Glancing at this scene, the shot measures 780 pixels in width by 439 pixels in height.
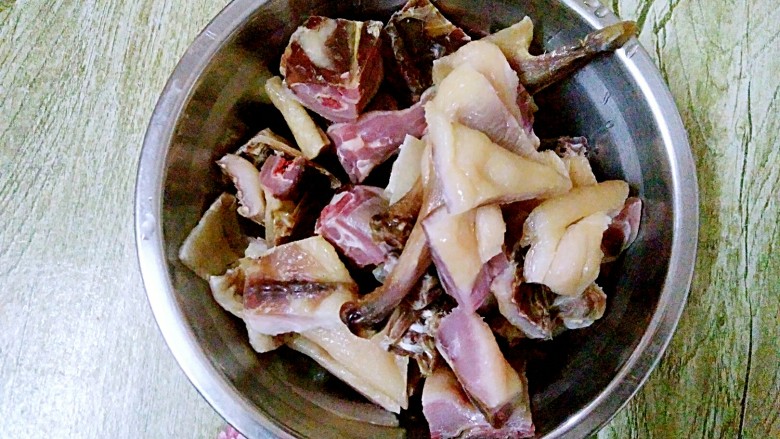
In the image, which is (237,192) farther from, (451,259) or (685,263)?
(685,263)

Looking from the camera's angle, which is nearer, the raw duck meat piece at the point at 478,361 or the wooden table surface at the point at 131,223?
the raw duck meat piece at the point at 478,361

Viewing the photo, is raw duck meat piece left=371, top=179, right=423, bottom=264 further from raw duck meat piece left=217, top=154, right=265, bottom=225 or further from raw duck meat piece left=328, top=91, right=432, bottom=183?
raw duck meat piece left=217, top=154, right=265, bottom=225

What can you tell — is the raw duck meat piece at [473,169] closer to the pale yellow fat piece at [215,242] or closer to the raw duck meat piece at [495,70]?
the raw duck meat piece at [495,70]

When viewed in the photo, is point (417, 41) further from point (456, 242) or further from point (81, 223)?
point (81, 223)

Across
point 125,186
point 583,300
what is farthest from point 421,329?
point 125,186

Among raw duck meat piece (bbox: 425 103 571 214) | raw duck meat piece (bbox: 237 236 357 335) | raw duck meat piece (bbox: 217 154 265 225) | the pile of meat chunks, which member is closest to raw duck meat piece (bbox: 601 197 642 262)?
the pile of meat chunks

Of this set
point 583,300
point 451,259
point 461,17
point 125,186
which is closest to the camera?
point 451,259

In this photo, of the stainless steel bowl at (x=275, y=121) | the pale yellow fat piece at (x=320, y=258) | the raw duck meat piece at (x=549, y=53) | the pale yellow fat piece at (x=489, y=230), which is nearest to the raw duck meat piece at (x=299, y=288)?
the pale yellow fat piece at (x=320, y=258)
